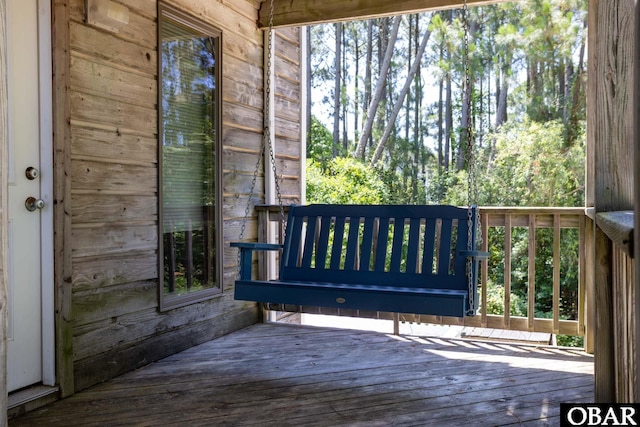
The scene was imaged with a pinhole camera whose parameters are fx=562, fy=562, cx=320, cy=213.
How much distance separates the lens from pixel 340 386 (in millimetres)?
2996

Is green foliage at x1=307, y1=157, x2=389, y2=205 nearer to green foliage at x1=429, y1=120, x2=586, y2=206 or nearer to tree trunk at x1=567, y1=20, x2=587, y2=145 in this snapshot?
green foliage at x1=429, y1=120, x2=586, y2=206

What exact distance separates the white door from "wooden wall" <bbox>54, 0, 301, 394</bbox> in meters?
0.06

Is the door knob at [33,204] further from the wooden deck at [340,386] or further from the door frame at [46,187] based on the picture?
the wooden deck at [340,386]

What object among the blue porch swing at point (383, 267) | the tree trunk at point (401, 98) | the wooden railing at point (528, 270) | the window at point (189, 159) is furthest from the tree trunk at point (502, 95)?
the blue porch swing at point (383, 267)

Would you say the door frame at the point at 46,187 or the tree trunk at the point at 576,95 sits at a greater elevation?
the tree trunk at the point at 576,95

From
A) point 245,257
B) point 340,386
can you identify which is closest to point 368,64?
point 245,257

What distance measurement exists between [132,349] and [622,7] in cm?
289

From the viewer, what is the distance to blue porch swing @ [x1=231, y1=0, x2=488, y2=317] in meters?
2.81

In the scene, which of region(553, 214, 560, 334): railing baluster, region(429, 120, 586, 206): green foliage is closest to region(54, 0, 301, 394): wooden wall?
region(553, 214, 560, 334): railing baluster

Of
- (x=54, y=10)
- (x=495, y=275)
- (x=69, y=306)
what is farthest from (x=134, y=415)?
(x=495, y=275)

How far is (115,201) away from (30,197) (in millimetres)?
499

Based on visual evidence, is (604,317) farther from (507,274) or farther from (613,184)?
(507,274)

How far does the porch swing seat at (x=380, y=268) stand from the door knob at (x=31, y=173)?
1.09m

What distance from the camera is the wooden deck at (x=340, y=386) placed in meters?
2.55
